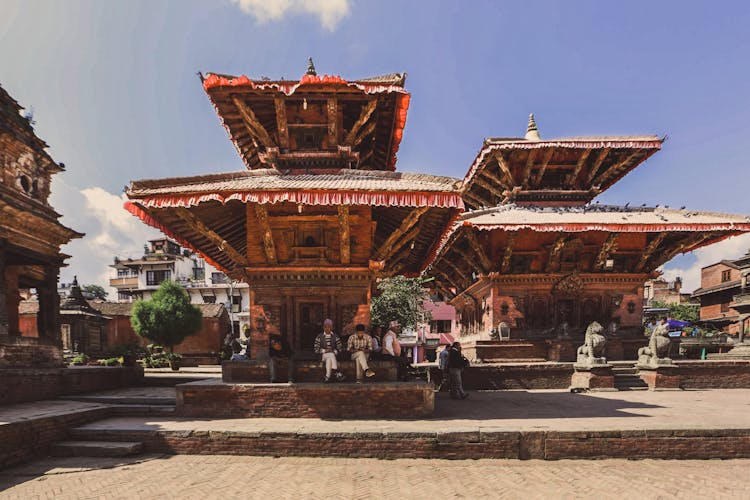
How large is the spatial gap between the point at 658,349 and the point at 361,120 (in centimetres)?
1296

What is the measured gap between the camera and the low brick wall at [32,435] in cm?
656

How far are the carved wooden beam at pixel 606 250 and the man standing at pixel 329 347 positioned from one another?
1334 centimetres

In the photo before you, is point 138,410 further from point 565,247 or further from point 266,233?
point 565,247

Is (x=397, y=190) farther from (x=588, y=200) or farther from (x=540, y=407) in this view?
(x=588, y=200)

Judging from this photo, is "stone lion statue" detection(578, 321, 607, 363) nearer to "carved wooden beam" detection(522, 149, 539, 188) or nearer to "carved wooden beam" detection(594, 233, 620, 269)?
"carved wooden beam" detection(594, 233, 620, 269)

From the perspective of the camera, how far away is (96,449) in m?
7.09

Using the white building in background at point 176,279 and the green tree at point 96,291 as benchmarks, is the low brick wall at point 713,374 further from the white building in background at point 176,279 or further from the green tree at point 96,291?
the green tree at point 96,291

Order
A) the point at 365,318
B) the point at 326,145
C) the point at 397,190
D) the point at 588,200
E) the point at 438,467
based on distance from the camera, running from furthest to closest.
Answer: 1. the point at 588,200
2. the point at 326,145
3. the point at 365,318
4. the point at 397,190
5. the point at 438,467

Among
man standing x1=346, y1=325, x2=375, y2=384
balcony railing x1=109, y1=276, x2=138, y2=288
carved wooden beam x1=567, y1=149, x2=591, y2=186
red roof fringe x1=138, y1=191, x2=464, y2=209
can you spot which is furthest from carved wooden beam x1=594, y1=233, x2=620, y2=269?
balcony railing x1=109, y1=276, x2=138, y2=288

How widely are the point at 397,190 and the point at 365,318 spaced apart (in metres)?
3.34

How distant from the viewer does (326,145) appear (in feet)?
35.7

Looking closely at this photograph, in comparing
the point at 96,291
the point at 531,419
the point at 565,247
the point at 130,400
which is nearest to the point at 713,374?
the point at 565,247

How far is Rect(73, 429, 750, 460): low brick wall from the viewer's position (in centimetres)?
695

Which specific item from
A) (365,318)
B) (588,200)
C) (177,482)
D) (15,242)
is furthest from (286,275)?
(588,200)
